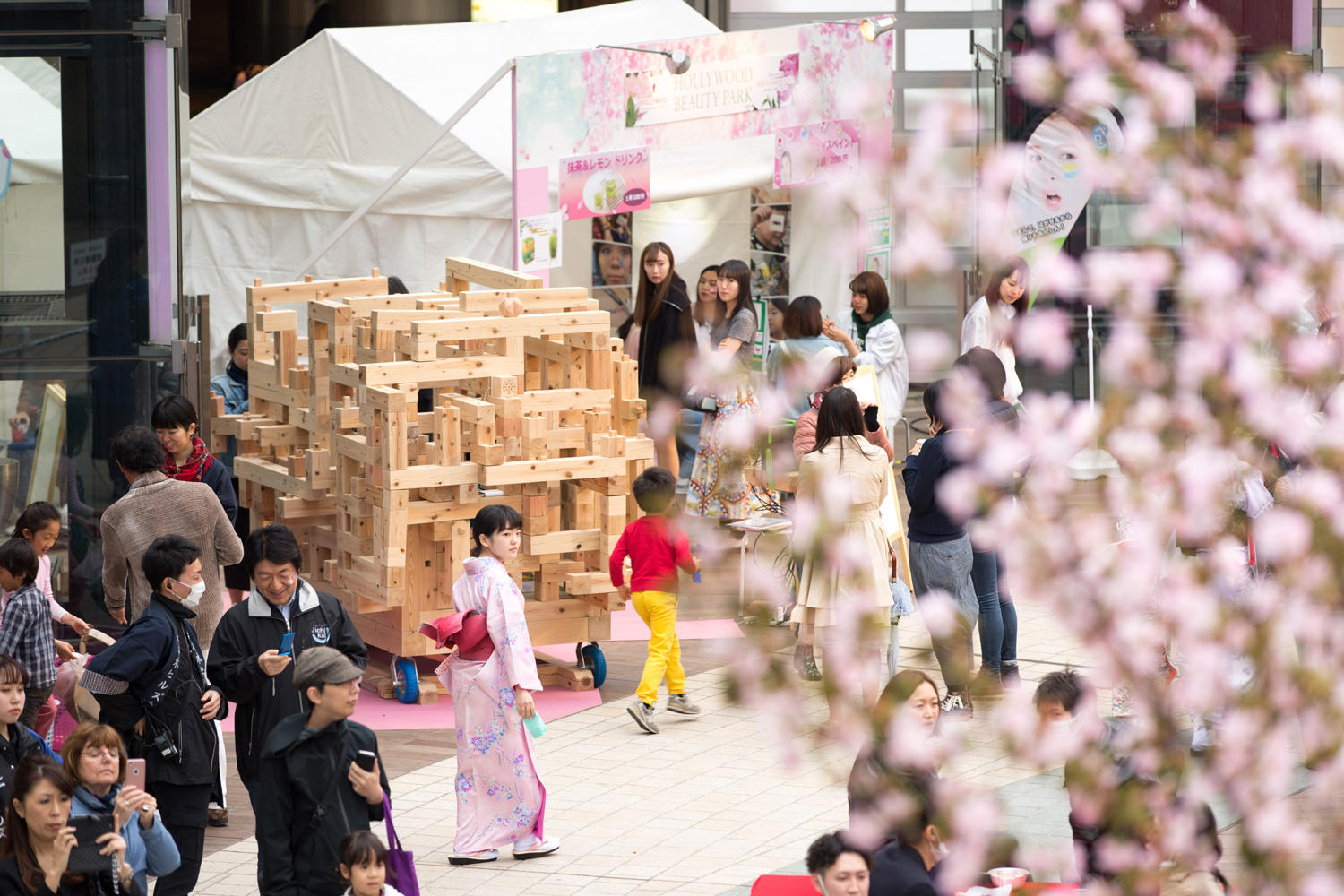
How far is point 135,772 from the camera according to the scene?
6.20 m

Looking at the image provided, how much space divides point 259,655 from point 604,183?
7310mm

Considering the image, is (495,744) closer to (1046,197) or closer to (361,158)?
(361,158)

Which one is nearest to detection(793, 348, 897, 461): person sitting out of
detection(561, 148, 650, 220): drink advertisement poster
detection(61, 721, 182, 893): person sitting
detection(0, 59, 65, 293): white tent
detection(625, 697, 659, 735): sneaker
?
detection(625, 697, 659, 735): sneaker

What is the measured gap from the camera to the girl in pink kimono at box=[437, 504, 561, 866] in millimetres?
7492

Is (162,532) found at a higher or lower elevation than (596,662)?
higher

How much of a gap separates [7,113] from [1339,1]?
14.5m

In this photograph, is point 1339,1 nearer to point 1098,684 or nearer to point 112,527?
point 1098,684

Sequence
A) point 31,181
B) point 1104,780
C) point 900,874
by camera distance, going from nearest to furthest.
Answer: point 1104,780 < point 900,874 < point 31,181

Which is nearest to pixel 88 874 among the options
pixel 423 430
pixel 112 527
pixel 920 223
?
Answer: pixel 112 527

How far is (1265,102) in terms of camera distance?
3.06 m

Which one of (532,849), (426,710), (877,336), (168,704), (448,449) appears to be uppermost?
(877,336)

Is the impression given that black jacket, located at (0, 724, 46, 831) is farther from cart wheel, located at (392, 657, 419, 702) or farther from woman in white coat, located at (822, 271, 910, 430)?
woman in white coat, located at (822, 271, 910, 430)

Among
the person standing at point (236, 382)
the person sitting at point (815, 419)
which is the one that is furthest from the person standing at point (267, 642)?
the person standing at point (236, 382)

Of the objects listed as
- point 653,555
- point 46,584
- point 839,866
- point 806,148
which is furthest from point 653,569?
point 806,148
